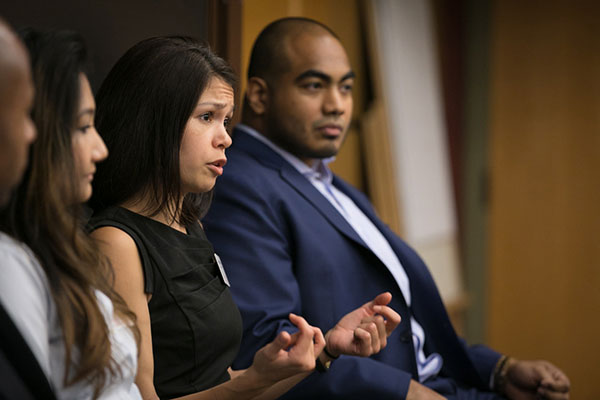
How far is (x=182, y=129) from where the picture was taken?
1.07 meters

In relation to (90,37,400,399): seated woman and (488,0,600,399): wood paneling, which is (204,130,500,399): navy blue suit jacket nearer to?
(90,37,400,399): seated woman

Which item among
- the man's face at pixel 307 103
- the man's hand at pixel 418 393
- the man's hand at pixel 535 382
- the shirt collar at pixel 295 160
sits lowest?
the man's hand at pixel 535 382

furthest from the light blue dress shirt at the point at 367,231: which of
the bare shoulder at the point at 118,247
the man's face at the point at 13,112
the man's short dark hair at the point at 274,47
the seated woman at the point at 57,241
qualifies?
the man's face at the point at 13,112

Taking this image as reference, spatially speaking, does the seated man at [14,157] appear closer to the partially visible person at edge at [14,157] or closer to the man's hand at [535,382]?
the partially visible person at edge at [14,157]

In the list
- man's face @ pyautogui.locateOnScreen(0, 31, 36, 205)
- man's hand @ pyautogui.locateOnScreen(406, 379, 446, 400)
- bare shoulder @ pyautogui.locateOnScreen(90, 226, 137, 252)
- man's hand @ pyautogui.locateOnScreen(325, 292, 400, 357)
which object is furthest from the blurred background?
man's face @ pyautogui.locateOnScreen(0, 31, 36, 205)

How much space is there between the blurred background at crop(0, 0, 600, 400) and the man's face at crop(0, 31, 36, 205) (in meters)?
2.56

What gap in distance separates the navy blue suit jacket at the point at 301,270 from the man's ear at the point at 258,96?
0.08 m

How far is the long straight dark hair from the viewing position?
1058 millimetres

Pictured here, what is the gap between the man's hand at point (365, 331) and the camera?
1188 millimetres

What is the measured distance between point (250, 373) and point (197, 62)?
52cm

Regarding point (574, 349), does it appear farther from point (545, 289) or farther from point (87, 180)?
point (87, 180)

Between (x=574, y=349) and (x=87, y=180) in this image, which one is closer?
(x=87, y=180)

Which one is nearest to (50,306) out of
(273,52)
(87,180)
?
(87,180)

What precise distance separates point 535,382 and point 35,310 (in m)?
1.40
